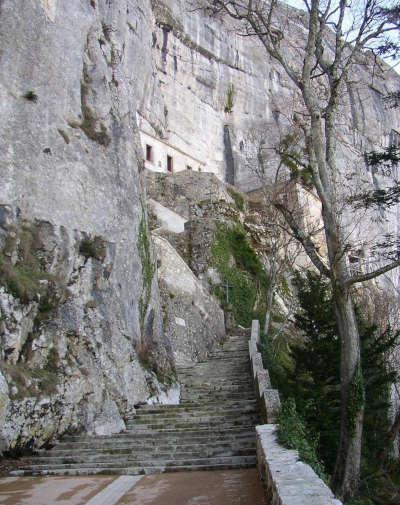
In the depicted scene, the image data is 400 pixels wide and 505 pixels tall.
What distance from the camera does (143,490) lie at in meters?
6.57

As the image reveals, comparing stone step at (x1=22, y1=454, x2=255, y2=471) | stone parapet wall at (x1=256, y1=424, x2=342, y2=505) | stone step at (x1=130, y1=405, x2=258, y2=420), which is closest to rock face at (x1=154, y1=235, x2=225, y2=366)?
stone step at (x1=130, y1=405, x2=258, y2=420)

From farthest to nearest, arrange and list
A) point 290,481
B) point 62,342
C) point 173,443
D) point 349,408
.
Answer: point 62,342 → point 173,443 → point 349,408 → point 290,481

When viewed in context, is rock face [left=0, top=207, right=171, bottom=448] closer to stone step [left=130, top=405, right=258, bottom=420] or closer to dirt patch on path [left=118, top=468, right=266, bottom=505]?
stone step [left=130, top=405, right=258, bottom=420]

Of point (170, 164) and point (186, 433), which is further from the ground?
point (170, 164)

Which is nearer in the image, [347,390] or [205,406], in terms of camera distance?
[347,390]

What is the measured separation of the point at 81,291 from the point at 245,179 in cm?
A: 3517

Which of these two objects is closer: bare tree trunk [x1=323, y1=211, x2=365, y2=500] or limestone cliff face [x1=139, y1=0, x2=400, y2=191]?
bare tree trunk [x1=323, y1=211, x2=365, y2=500]

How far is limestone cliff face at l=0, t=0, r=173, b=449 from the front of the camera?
971 cm

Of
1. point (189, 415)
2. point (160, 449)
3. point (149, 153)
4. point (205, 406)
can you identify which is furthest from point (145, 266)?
point (149, 153)

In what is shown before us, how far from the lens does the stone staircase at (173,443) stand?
786cm

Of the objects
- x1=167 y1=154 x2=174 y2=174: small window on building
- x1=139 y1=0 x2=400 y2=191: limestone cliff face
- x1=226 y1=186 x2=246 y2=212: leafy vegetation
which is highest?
x1=139 y1=0 x2=400 y2=191: limestone cliff face

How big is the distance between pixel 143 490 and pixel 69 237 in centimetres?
725

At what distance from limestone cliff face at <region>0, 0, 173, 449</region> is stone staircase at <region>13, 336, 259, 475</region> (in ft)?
1.95

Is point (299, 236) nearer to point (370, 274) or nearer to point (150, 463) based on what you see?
point (370, 274)
